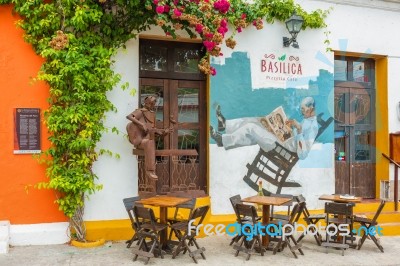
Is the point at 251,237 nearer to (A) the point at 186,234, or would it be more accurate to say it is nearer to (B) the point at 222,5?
(A) the point at 186,234

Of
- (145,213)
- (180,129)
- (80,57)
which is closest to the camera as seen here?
(145,213)

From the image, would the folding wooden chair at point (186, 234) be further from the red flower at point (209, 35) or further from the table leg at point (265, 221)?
the red flower at point (209, 35)

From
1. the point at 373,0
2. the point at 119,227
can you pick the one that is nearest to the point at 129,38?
the point at 119,227

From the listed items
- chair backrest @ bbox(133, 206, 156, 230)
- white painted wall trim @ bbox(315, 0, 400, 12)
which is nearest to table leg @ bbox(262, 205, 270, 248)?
chair backrest @ bbox(133, 206, 156, 230)

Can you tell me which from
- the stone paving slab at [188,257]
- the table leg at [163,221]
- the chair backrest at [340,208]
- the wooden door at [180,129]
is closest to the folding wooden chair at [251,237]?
the stone paving slab at [188,257]

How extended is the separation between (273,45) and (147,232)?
440cm

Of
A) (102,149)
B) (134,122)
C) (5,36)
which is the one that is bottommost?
(102,149)

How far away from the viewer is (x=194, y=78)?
7.85m

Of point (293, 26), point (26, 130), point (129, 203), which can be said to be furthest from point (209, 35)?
point (26, 130)

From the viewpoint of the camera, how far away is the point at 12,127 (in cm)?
667

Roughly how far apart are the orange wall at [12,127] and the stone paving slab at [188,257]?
2.02 feet

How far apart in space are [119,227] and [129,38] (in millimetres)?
3232

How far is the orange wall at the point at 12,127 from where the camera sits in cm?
664

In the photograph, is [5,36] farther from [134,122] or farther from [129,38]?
[134,122]
